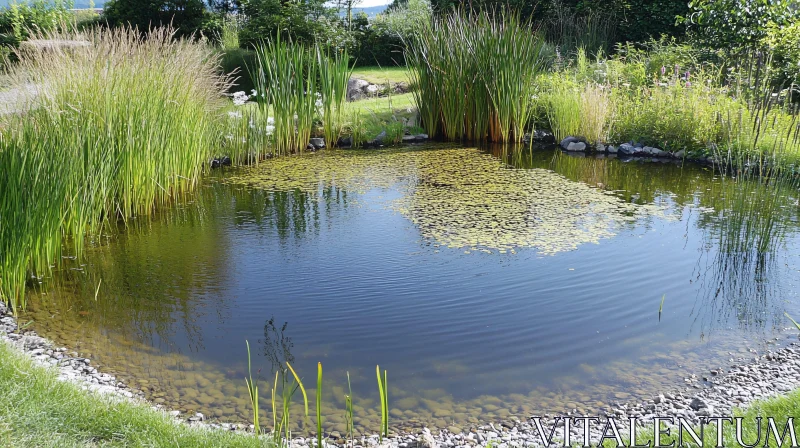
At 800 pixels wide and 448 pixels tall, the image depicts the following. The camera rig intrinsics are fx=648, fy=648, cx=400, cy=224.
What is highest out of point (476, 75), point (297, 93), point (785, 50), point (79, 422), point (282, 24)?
point (282, 24)

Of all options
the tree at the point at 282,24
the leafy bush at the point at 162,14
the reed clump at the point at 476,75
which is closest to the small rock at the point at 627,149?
the reed clump at the point at 476,75

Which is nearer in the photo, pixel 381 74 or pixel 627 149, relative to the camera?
pixel 627 149

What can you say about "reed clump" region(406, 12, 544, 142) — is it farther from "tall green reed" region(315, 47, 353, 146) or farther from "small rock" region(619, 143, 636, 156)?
"small rock" region(619, 143, 636, 156)

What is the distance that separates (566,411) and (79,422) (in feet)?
6.61

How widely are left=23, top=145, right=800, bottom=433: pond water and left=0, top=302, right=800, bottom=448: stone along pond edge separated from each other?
0.09 m

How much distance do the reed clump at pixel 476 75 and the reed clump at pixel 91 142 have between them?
147 inches

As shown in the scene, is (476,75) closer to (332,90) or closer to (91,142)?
(332,90)

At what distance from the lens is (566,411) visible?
2.88m

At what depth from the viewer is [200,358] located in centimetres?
338

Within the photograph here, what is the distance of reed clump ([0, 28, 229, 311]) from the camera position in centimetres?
377

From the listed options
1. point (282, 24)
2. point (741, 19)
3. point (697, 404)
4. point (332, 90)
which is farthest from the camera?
point (282, 24)

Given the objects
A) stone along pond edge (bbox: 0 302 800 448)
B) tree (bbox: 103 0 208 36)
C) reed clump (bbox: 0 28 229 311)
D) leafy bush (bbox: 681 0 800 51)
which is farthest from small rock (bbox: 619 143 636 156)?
tree (bbox: 103 0 208 36)

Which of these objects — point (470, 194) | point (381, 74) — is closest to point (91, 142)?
point (470, 194)

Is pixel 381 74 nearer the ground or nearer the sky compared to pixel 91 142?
nearer the sky
